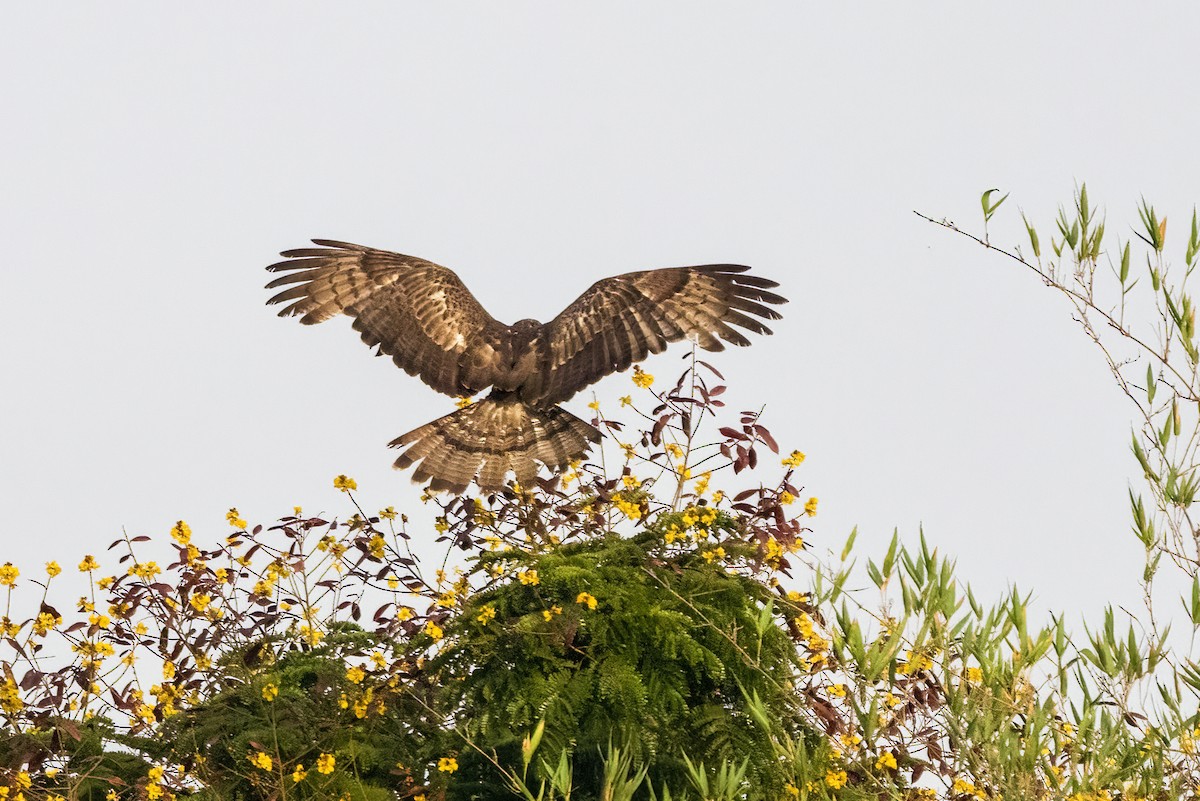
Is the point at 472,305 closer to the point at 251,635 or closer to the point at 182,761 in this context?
the point at 251,635

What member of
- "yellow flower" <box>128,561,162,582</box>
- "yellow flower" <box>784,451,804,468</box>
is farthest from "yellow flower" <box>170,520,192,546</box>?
"yellow flower" <box>784,451,804,468</box>

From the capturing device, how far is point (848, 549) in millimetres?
5203

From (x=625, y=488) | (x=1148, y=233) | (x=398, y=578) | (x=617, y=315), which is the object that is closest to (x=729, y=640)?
(x=625, y=488)

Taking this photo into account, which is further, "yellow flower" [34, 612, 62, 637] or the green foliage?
"yellow flower" [34, 612, 62, 637]

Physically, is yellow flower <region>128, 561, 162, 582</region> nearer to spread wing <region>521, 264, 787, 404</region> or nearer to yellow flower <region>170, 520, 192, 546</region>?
yellow flower <region>170, 520, 192, 546</region>

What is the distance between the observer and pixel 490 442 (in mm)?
9695

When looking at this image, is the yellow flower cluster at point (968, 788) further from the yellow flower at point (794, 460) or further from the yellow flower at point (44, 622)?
the yellow flower at point (44, 622)

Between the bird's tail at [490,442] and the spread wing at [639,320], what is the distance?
9.1 inches

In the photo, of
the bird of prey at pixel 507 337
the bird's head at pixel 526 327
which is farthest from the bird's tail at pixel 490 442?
the bird's head at pixel 526 327

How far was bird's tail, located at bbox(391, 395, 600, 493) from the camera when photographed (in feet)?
31.1

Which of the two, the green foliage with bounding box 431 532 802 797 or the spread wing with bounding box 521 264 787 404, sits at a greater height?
the spread wing with bounding box 521 264 787 404

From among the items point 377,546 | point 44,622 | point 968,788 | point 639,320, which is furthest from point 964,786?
point 639,320

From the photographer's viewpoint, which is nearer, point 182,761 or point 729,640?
point 729,640

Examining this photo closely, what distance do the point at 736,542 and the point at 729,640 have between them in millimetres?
643
